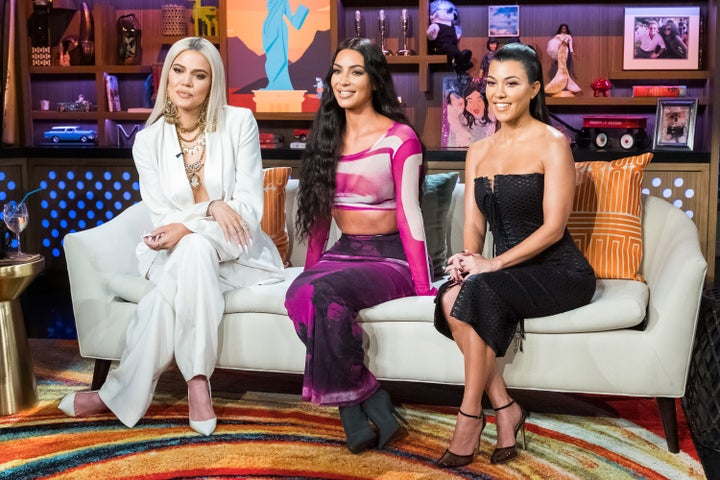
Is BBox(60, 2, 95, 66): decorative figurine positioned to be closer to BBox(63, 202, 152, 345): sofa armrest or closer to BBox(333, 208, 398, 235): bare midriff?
BBox(63, 202, 152, 345): sofa armrest

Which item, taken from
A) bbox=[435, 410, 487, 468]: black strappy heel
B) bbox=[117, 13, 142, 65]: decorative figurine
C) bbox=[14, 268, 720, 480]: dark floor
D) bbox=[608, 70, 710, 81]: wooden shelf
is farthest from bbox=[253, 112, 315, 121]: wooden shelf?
bbox=[435, 410, 487, 468]: black strappy heel

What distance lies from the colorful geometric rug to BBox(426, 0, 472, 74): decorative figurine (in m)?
2.27

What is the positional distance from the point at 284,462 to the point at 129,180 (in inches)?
116

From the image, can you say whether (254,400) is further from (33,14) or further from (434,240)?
(33,14)

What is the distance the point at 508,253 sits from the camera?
2.95 metres

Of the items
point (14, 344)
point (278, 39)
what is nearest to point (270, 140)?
point (278, 39)

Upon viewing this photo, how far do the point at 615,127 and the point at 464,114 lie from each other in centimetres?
81

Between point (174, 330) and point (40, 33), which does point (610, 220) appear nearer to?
point (174, 330)

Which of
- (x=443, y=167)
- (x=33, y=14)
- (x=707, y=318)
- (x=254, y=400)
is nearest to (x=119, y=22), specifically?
(x=33, y=14)

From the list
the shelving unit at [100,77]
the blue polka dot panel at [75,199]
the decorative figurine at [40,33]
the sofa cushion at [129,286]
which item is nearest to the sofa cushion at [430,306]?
the sofa cushion at [129,286]

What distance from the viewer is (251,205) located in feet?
11.0

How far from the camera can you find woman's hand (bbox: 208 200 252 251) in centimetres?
322

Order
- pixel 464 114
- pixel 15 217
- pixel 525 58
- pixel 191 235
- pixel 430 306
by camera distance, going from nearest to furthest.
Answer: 1. pixel 525 58
2. pixel 430 306
3. pixel 191 235
4. pixel 15 217
5. pixel 464 114

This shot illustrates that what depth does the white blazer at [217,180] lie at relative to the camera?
10.9 ft
